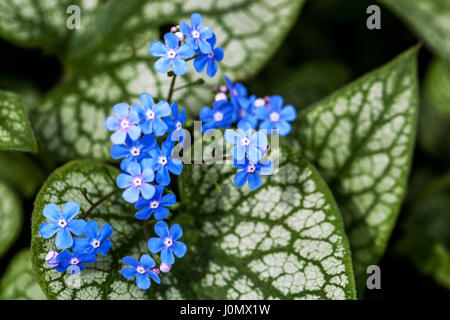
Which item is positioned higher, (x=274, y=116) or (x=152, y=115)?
(x=152, y=115)

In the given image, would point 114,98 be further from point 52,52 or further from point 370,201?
point 370,201

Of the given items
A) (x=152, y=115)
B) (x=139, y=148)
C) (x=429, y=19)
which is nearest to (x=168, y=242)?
(x=139, y=148)

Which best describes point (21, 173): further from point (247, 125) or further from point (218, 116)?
point (247, 125)

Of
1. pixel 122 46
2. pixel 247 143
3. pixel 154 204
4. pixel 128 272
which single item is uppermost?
pixel 122 46

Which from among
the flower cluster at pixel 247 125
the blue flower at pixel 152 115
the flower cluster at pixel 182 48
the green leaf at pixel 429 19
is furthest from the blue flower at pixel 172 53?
the green leaf at pixel 429 19
